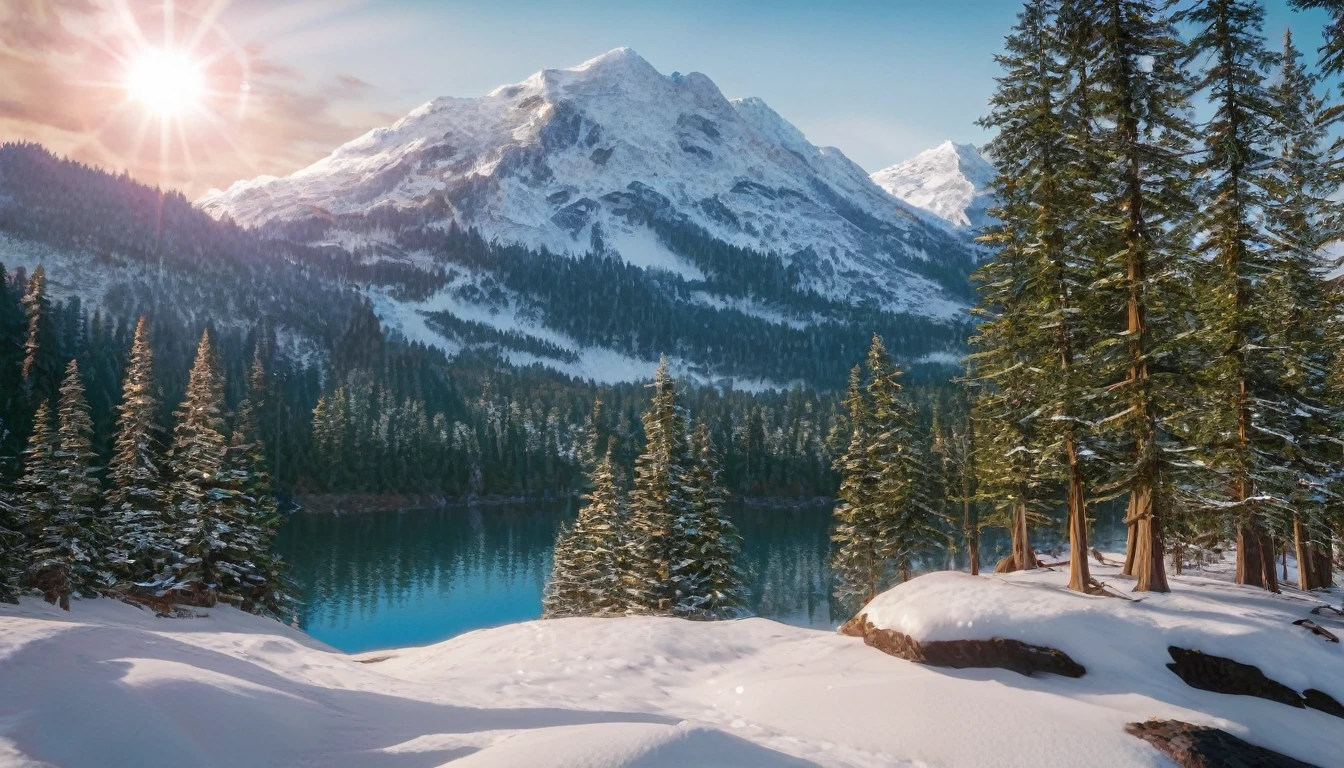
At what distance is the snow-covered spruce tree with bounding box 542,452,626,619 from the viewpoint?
39375 mm

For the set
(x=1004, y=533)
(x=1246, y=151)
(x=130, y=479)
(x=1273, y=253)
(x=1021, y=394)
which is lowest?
(x=1004, y=533)

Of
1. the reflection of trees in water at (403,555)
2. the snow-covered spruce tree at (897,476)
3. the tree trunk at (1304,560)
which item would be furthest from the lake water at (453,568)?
the tree trunk at (1304,560)

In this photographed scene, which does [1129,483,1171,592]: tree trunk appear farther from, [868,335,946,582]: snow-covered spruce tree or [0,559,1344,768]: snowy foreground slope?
[868,335,946,582]: snow-covered spruce tree

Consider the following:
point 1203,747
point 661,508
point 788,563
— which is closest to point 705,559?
point 661,508

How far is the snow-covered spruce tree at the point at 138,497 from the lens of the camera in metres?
28.8

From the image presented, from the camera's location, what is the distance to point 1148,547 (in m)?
18.3

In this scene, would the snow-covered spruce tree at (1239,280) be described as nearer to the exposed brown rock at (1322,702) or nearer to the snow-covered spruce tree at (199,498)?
the exposed brown rock at (1322,702)

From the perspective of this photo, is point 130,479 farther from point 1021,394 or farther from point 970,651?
point 1021,394

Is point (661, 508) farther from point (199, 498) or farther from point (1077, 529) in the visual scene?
point (1077, 529)

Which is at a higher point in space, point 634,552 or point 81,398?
point 81,398

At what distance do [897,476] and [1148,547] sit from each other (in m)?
16.4

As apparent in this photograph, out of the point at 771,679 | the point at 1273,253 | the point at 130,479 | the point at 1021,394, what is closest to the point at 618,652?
the point at 771,679

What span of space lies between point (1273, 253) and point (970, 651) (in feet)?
46.2

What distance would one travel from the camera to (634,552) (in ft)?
118
